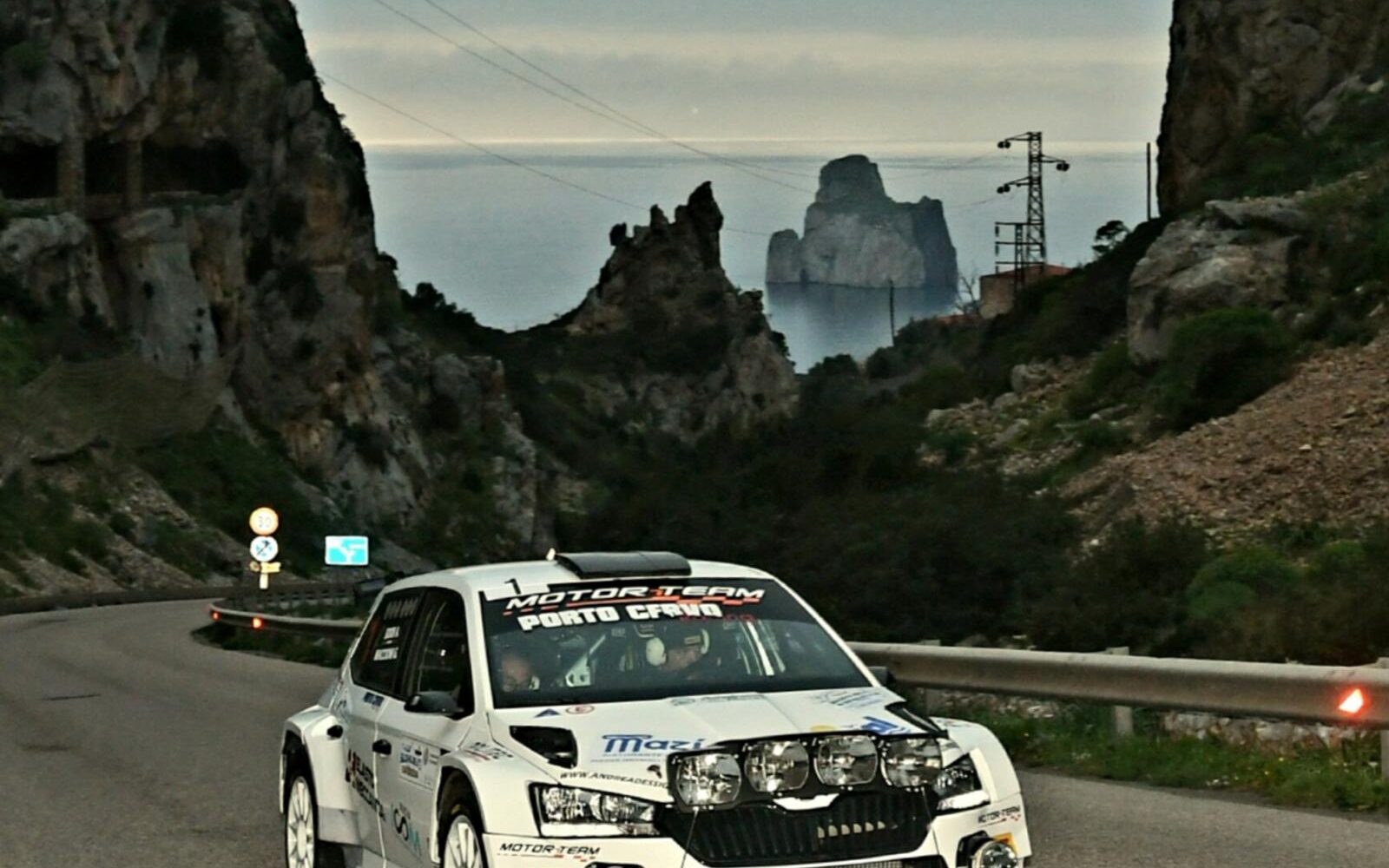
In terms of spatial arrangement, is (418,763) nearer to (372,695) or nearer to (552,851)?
(372,695)

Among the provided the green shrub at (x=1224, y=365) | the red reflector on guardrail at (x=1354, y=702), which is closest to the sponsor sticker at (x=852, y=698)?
the red reflector on guardrail at (x=1354, y=702)

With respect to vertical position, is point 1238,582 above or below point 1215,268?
below

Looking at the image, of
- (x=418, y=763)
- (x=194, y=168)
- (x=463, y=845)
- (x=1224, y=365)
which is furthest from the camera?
(x=194, y=168)

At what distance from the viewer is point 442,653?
27.5 ft

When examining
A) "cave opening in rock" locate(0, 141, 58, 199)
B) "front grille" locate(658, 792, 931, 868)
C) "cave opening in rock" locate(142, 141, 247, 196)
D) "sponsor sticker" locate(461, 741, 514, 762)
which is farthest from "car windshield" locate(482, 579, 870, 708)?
"cave opening in rock" locate(142, 141, 247, 196)

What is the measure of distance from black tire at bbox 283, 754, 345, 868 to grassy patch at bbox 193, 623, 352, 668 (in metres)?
18.6

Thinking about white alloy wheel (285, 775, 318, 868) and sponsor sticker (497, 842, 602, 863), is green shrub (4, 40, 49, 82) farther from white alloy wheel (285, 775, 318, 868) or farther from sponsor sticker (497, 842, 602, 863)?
sponsor sticker (497, 842, 602, 863)

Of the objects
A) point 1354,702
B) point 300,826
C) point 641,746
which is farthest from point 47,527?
point 641,746

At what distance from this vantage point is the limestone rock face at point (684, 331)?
159 meters

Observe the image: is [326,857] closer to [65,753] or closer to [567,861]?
[567,861]

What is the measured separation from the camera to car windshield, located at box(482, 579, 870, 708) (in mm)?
7875

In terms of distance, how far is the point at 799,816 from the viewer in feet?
22.7

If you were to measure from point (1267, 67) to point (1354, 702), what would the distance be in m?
50.1

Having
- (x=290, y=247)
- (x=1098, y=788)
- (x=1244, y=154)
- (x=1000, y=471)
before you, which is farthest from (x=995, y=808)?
(x=290, y=247)
